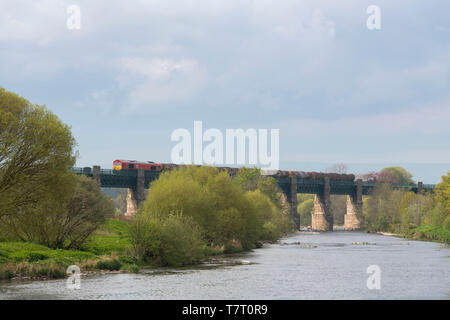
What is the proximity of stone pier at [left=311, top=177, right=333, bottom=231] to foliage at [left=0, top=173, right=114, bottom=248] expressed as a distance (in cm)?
12061

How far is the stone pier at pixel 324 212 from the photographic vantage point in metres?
170

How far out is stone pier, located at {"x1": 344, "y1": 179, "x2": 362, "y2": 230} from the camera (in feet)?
564

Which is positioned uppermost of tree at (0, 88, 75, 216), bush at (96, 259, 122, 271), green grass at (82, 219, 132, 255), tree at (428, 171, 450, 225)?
tree at (0, 88, 75, 216)

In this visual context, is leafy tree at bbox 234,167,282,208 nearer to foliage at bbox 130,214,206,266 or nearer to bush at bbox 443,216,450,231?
bush at bbox 443,216,450,231

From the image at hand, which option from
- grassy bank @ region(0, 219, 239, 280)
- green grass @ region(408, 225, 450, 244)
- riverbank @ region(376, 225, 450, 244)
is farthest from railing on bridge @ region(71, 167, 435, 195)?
grassy bank @ region(0, 219, 239, 280)

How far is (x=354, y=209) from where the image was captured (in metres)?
175

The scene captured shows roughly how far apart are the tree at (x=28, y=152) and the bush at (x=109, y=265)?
23.6 ft

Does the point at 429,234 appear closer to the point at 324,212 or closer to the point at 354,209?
the point at 324,212

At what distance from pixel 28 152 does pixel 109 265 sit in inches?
443

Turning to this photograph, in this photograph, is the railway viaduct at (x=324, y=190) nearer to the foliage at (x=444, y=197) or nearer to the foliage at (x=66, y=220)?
the foliage at (x=444, y=197)

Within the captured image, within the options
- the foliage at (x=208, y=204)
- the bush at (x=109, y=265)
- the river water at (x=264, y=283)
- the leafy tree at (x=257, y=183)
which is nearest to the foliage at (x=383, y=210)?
the leafy tree at (x=257, y=183)
